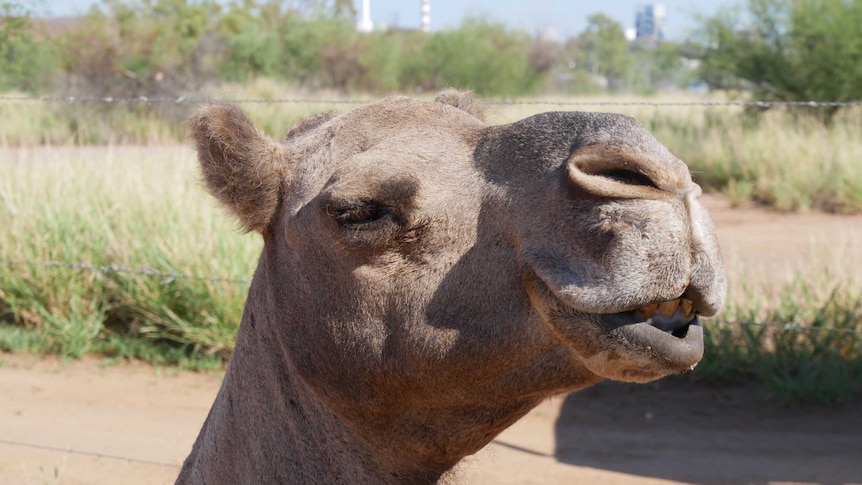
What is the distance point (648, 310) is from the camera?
2.04 metres

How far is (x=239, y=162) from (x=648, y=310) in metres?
1.26

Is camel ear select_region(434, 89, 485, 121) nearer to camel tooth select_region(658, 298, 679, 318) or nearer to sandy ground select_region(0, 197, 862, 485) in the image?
camel tooth select_region(658, 298, 679, 318)

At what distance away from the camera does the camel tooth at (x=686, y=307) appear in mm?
2042

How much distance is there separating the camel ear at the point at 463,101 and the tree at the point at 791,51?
1757 centimetres

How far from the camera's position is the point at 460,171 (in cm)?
243

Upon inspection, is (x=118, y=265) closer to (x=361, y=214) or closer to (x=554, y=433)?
(x=554, y=433)

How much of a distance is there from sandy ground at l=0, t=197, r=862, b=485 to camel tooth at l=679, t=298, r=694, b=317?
3.49m

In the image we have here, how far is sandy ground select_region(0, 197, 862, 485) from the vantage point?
6250 mm

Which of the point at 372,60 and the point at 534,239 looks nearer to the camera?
the point at 534,239

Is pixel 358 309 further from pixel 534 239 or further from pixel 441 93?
pixel 441 93

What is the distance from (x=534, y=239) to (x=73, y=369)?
23.7 feet

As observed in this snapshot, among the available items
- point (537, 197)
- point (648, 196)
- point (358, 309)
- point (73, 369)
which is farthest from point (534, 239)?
point (73, 369)

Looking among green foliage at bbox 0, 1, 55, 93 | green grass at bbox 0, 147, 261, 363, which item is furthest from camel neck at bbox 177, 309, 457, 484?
green foliage at bbox 0, 1, 55, 93

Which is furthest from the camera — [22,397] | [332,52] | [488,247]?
[332,52]
